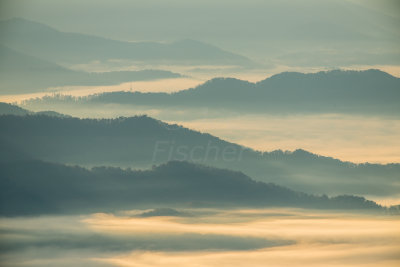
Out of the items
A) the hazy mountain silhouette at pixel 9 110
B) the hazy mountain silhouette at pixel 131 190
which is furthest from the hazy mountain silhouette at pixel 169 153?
the hazy mountain silhouette at pixel 131 190

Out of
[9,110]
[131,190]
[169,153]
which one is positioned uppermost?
[9,110]

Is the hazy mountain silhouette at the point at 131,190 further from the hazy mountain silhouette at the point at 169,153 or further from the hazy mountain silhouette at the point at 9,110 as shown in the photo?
the hazy mountain silhouette at the point at 9,110

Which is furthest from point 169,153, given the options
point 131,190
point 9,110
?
point 131,190

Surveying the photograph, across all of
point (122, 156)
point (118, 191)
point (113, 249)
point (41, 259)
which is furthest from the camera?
point (122, 156)

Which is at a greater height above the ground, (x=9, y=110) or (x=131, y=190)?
(x=9, y=110)

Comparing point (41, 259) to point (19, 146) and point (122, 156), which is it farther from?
point (122, 156)

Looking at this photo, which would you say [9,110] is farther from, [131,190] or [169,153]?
[131,190]

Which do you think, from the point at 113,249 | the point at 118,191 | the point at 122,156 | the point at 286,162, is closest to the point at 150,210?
the point at 118,191
